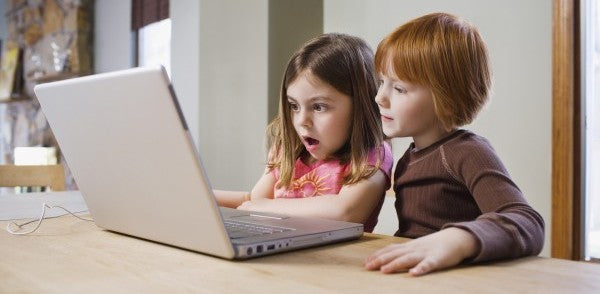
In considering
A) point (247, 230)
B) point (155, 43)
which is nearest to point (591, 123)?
point (247, 230)

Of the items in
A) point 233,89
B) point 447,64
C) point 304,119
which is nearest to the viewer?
point 447,64

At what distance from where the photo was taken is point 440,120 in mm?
888

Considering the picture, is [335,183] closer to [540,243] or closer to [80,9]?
[540,243]

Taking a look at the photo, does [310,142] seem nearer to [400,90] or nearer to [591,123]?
[400,90]

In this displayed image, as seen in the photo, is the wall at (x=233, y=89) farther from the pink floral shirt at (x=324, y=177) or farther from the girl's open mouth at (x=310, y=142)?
the girl's open mouth at (x=310, y=142)

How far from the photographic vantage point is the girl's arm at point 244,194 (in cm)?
127

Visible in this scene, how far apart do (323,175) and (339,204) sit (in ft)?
0.74

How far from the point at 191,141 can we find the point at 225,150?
2600mm

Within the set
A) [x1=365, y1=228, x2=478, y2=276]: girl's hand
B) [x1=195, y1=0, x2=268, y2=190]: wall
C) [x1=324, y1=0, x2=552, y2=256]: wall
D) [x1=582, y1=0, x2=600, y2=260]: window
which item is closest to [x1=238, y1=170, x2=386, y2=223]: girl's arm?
[x1=365, y1=228, x2=478, y2=276]: girl's hand

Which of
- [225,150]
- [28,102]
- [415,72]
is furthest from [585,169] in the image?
[28,102]

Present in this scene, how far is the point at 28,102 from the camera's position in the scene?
558cm

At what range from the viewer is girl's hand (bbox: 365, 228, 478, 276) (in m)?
0.55

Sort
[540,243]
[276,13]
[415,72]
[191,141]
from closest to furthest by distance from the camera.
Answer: [191,141], [540,243], [415,72], [276,13]

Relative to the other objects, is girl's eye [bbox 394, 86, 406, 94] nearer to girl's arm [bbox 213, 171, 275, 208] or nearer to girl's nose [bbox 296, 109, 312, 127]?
girl's nose [bbox 296, 109, 312, 127]
